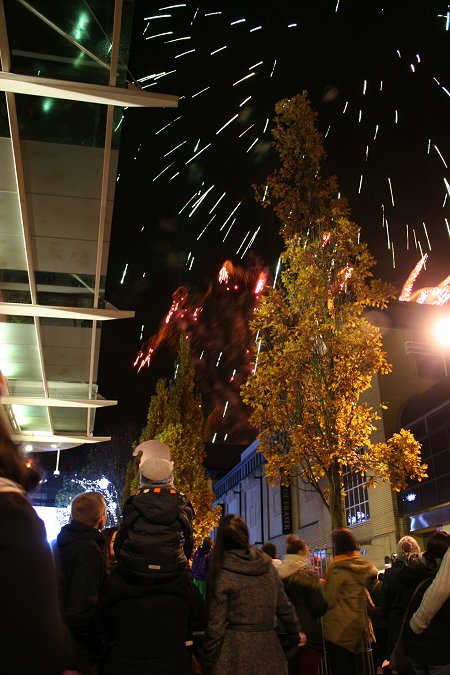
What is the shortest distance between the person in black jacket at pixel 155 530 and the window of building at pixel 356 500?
21.2 metres

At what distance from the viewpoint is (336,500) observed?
10.1m

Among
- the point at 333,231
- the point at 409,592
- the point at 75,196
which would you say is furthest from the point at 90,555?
the point at 333,231

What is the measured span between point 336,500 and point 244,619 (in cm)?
701

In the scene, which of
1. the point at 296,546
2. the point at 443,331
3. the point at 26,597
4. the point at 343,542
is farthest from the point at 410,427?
the point at 26,597

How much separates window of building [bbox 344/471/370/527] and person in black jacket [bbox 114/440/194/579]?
21.2m

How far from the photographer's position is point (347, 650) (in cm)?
481

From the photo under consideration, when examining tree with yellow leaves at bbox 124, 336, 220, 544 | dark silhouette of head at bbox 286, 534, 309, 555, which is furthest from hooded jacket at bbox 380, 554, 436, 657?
tree with yellow leaves at bbox 124, 336, 220, 544

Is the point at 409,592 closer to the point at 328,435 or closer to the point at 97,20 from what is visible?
the point at 328,435

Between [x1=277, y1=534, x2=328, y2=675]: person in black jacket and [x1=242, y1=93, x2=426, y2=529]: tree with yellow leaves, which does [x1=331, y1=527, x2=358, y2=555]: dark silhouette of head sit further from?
[x1=242, y1=93, x2=426, y2=529]: tree with yellow leaves

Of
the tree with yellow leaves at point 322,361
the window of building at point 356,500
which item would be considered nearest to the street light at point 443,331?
the window of building at point 356,500

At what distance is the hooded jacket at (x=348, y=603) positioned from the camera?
190 inches

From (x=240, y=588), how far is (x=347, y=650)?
1.91m

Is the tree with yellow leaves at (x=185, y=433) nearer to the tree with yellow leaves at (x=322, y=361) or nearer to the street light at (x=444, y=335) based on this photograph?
the street light at (x=444, y=335)

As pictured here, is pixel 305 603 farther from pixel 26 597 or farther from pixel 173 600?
pixel 26 597
